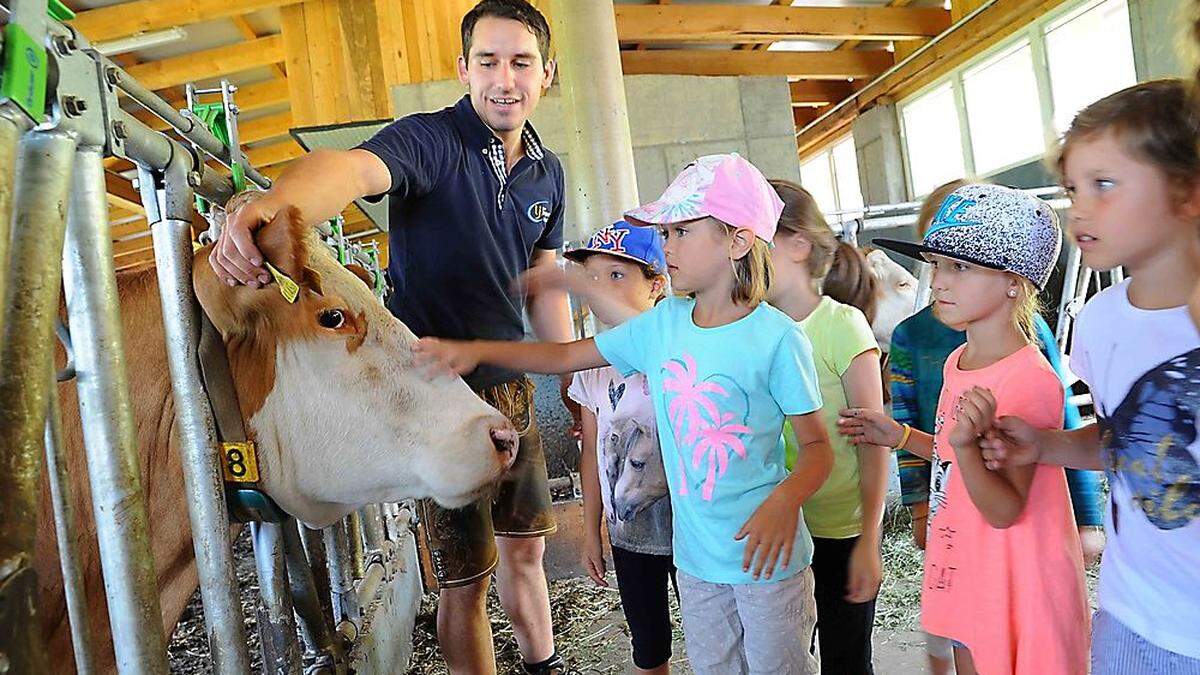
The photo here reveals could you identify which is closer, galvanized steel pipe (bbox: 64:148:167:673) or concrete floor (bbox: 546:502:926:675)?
galvanized steel pipe (bbox: 64:148:167:673)

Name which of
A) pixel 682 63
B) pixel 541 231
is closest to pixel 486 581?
pixel 541 231

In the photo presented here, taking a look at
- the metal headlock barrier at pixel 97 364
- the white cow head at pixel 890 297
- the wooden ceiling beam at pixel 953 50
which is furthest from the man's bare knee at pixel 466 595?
the wooden ceiling beam at pixel 953 50

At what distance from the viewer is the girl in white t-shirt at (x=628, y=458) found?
208 centimetres

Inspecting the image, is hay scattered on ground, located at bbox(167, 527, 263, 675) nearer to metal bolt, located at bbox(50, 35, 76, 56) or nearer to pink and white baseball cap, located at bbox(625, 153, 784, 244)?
pink and white baseball cap, located at bbox(625, 153, 784, 244)

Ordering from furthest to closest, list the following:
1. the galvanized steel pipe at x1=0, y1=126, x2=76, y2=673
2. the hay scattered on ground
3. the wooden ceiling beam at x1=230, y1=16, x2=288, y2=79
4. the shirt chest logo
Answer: the wooden ceiling beam at x1=230, y1=16, x2=288, y2=79 < the hay scattered on ground < the shirt chest logo < the galvanized steel pipe at x1=0, y1=126, x2=76, y2=673

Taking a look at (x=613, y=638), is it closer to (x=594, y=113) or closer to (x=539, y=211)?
(x=539, y=211)

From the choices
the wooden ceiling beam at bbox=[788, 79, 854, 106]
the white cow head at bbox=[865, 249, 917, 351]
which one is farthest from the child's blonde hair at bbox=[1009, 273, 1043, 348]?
the wooden ceiling beam at bbox=[788, 79, 854, 106]

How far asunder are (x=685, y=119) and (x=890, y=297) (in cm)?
175

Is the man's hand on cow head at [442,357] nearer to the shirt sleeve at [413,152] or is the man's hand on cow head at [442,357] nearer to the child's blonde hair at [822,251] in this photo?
the shirt sleeve at [413,152]

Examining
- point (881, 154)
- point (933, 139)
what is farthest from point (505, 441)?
point (881, 154)

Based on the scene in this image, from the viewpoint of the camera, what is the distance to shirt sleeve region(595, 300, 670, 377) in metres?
1.84

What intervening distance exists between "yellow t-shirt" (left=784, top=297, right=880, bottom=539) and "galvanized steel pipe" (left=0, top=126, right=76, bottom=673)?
4.75 ft

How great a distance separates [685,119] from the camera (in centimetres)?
585

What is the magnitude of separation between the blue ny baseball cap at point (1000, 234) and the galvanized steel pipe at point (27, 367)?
140 centimetres
